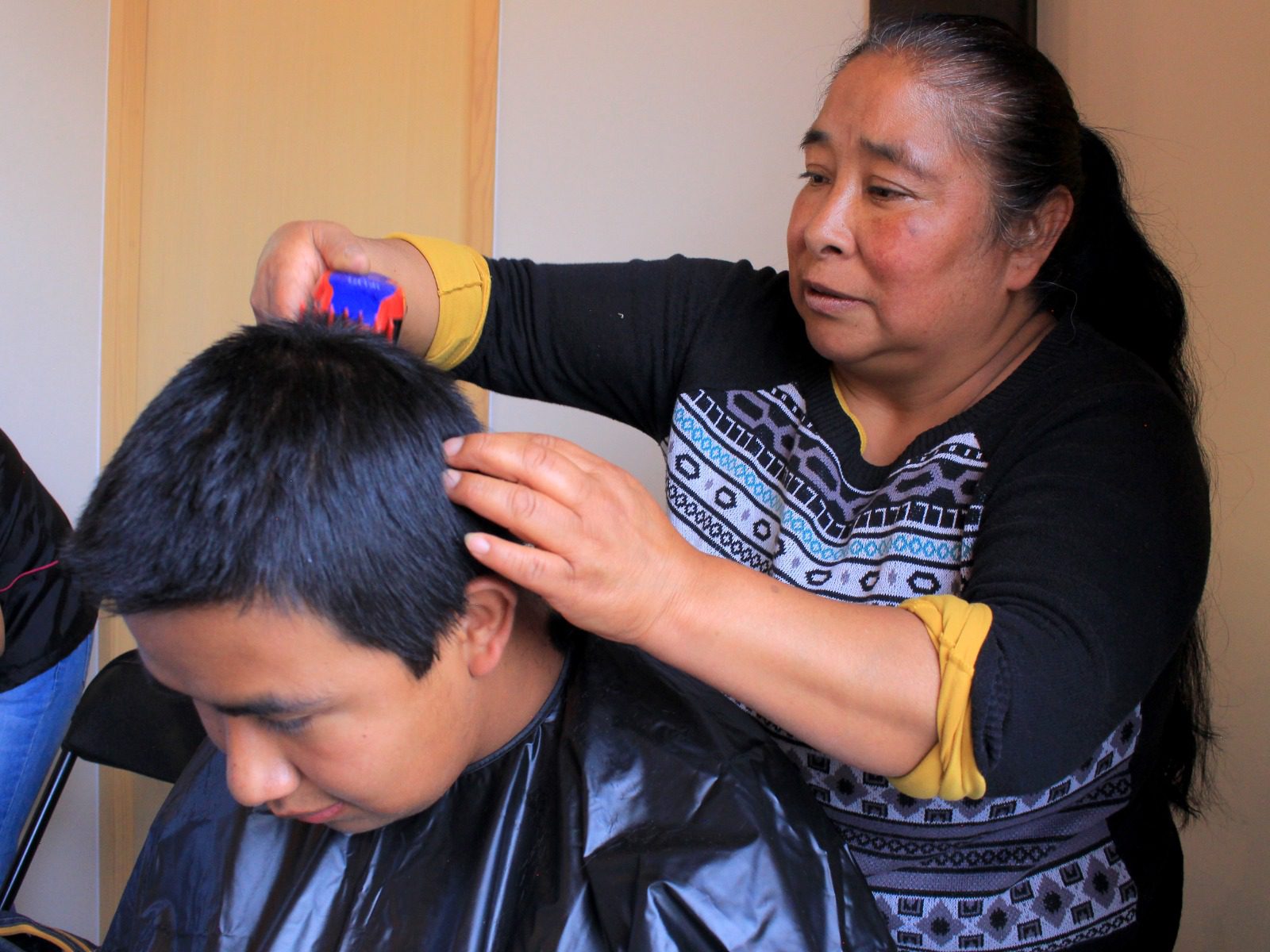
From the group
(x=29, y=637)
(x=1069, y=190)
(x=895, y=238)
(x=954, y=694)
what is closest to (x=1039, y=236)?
(x=1069, y=190)

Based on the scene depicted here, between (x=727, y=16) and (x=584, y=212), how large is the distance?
1.55ft

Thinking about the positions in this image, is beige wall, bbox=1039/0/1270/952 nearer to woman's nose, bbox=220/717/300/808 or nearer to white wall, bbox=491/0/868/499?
white wall, bbox=491/0/868/499

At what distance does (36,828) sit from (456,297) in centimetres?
136

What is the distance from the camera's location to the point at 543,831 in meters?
1.08

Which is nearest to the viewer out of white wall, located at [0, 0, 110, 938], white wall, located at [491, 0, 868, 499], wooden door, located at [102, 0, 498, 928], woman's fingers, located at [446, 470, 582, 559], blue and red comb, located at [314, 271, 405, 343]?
woman's fingers, located at [446, 470, 582, 559]

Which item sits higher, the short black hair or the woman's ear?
the woman's ear

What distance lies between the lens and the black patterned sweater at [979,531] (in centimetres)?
91

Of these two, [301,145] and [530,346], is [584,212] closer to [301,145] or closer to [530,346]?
[301,145]

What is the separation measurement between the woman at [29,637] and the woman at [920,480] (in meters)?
1.04

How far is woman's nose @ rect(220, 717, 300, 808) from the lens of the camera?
35.3 inches

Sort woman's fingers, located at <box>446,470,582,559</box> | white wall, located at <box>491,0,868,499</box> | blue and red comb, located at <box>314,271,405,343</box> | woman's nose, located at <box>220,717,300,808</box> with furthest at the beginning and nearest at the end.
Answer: white wall, located at <box>491,0,868,499</box>, blue and red comb, located at <box>314,271,405,343</box>, woman's nose, located at <box>220,717,300,808</box>, woman's fingers, located at <box>446,470,582,559</box>

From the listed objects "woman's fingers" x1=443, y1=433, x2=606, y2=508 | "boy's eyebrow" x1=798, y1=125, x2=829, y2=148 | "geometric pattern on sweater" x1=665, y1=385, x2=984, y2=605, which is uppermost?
"boy's eyebrow" x1=798, y1=125, x2=829, y2=148

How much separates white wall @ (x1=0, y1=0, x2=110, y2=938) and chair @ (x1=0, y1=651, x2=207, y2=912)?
3.03ft

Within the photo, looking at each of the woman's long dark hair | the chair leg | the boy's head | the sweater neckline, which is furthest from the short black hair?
the chair leg
